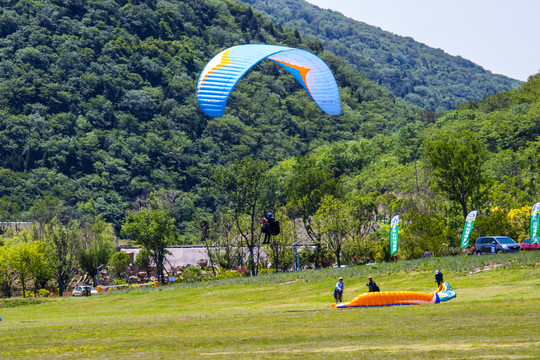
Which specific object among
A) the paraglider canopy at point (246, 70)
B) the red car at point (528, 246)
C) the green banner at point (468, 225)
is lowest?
the red car at point (528, 246)

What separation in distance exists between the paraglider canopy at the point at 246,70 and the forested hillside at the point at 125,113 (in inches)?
3480

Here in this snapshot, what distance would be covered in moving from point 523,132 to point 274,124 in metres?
85.0

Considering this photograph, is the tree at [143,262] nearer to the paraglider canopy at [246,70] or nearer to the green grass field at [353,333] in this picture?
the paraglider canopy at [246,70]

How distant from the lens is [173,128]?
154 m

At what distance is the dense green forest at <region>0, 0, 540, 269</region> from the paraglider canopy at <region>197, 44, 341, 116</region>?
99.1ft

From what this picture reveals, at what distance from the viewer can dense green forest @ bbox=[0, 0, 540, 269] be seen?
91.4 m

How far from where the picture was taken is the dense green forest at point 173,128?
3600 inches

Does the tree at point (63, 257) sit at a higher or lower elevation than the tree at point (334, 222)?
lower

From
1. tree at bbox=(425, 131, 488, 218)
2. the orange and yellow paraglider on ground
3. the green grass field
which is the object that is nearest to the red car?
the green grass field

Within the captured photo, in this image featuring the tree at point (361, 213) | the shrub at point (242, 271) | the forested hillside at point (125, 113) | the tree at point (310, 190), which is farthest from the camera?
the forested hillside at point (125, 113)

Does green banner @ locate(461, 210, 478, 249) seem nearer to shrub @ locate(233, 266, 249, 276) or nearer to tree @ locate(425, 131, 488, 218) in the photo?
tree @ locate(425, 131, 488, 218)

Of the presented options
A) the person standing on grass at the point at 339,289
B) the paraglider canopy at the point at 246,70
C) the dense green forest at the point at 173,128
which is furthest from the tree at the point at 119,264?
the person standing on grass at the point at 339,289

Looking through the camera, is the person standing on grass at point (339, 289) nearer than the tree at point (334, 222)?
Yes

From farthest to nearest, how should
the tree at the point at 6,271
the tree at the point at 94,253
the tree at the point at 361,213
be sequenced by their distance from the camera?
the tree at the point at 94,253 < the tree at the point at 361,213 < the tree at the point at 6,271
